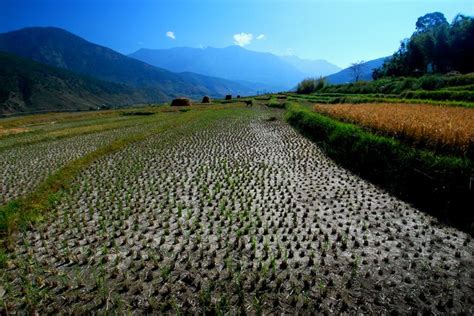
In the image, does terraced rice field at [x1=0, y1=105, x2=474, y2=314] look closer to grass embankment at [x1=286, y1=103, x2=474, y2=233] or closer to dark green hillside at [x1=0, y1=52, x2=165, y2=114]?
grass embankment at [x1=286, y1=103, x2=474, y2=233]

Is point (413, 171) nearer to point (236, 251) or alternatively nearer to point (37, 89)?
point (236, 251)

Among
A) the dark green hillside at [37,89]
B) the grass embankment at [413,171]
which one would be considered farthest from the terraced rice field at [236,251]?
the dark green hillside at [37,89]

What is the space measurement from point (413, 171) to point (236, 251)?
6.21 meters

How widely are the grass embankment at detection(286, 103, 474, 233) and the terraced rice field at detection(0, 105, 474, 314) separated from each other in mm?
642

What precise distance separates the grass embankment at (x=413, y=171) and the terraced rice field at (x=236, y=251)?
642mm

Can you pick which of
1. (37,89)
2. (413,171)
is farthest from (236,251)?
(37,89)

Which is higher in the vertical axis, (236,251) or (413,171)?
(413,171)

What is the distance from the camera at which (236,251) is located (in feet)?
19.6

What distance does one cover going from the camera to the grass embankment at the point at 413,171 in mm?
7438

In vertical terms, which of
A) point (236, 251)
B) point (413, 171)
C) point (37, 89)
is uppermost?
point (37, 89)

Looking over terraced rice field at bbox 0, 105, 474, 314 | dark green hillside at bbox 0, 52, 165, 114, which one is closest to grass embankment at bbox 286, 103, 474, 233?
terraced rice field at bbox 0, 105, 474, 314

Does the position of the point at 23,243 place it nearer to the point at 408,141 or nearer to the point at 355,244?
the point at 355,244

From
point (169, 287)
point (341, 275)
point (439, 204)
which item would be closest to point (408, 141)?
point (439, 204)

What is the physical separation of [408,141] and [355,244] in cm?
632
